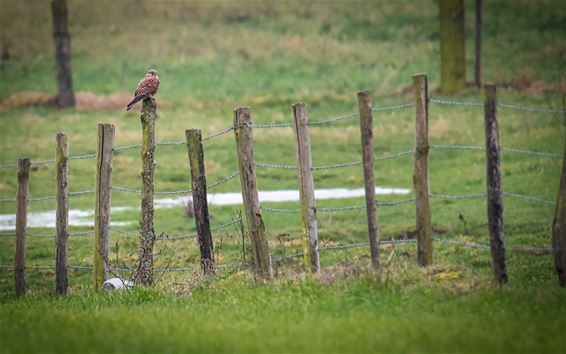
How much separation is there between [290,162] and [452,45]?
424 inches

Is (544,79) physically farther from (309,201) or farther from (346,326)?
(346,326)

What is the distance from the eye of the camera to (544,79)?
146ft

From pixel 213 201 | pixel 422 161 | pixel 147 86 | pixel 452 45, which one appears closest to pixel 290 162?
pixel 213 201

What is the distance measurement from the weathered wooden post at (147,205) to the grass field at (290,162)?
54 centimetres

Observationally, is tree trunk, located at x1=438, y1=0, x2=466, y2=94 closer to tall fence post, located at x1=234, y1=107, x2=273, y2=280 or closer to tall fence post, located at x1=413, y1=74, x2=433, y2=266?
tall fence post, located at x1=234, y1=107, x2=273, y2=280

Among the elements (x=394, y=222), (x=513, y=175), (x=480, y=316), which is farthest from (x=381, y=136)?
(x=480, y=316)

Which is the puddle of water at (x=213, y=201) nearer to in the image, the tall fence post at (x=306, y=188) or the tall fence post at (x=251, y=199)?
the tall fence post at (x=251, y=199)

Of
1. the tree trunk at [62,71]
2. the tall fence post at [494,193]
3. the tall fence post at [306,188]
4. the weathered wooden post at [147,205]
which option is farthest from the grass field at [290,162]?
the tree trunk at [62,71]

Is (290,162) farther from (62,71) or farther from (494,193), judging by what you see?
(494,193)

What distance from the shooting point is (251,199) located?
52.1 ft

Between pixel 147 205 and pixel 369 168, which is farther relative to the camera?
pixel 147 205

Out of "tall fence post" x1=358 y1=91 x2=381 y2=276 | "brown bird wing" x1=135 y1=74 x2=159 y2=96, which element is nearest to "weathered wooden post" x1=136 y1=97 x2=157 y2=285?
"brown bird wing" x1=135 y1=74 x2=159 y2=96

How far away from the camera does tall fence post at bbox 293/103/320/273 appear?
52.2 ft

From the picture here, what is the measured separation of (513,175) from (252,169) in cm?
1414
